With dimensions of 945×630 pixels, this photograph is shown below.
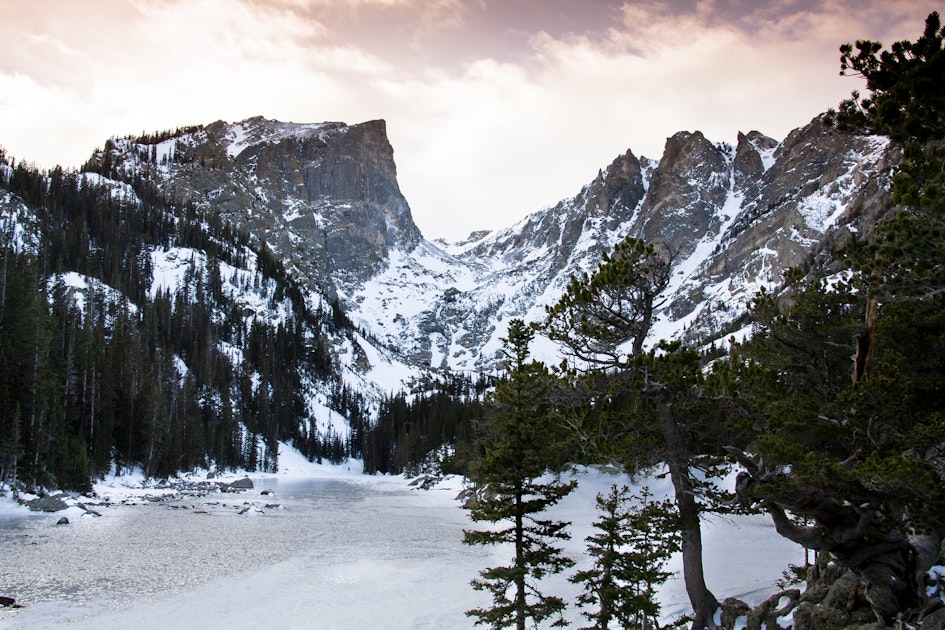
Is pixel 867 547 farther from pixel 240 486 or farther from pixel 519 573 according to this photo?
pixel 240 486

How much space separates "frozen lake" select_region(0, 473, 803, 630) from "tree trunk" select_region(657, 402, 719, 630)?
12.9 feet

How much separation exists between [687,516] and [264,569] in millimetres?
18539

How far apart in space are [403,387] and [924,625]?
190947mm

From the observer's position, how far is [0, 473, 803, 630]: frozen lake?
17719 mm

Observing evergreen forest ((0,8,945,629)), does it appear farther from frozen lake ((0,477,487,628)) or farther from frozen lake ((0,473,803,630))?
frozen lake ((0,477,487,628))

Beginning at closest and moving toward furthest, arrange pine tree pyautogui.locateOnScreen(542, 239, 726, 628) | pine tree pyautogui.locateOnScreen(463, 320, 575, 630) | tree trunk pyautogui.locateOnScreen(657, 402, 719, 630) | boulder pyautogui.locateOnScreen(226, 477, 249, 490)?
pine tree pyautogui.locateOnScreen(542, 239, 726, 628) → tree trunk pyautogui.locateOnScreen(657, 402, 719, 630) → pine tree pyautogui.locateOnScreen(463, 320, 575, 630) → boulder pyautogui.locateOnScreen(226, 477, 249, 490)

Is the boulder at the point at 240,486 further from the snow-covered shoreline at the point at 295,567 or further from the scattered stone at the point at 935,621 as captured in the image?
the scattered stone at the point at 935,621

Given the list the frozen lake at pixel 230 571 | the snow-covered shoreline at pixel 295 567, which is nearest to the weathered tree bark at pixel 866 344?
the snow-covered shoreline at pixel 295 567

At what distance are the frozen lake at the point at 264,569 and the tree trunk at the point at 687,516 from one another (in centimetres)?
393

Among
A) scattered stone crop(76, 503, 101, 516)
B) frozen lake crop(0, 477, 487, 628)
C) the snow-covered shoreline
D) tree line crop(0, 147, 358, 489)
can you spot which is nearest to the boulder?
tree line crop(0, 147, 358, 489)

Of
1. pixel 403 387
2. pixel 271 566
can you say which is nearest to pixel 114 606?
pixel 271 566

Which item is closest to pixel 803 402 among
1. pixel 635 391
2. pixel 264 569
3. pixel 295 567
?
pixel 635 391

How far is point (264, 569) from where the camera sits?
24.2 meters

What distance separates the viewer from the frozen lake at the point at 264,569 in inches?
698
